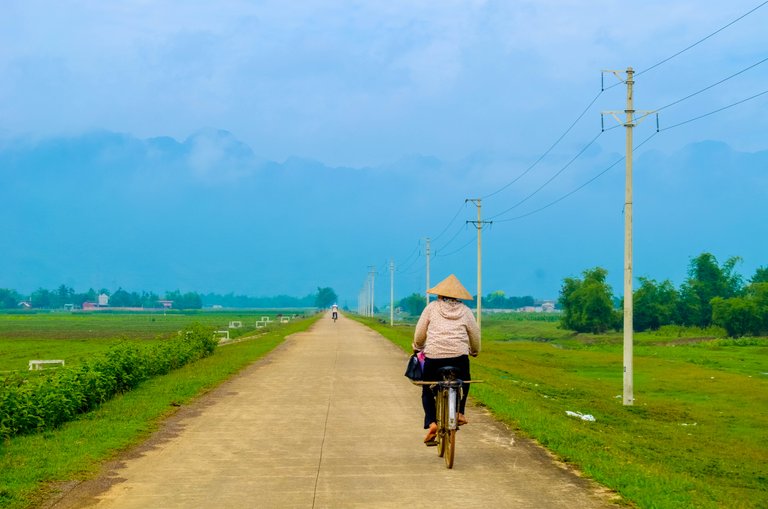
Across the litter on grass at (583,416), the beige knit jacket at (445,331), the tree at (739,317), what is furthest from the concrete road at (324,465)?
the tree at (739,317)

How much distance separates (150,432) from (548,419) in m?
6.24

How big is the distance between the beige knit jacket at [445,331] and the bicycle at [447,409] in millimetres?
250

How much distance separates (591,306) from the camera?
99.8m

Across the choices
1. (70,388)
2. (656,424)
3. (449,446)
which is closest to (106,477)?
(449,446)

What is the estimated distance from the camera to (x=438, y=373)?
1035 centimetres

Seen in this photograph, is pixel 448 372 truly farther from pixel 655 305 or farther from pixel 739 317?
pixel 655 305

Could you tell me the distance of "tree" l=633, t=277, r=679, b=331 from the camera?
10575 centimetres

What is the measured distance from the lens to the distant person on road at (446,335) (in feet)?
34.1

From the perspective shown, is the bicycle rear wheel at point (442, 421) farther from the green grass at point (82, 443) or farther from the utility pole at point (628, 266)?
the utility pole at point (628, 266)

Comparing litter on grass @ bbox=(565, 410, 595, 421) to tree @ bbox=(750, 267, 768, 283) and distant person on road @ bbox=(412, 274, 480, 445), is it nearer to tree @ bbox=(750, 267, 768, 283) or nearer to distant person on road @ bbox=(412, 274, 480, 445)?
distant person on road @ bbox=(412, 274, 480, 445)

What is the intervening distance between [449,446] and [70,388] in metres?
7.48

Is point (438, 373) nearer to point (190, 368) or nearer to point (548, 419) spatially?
point (548, 419)

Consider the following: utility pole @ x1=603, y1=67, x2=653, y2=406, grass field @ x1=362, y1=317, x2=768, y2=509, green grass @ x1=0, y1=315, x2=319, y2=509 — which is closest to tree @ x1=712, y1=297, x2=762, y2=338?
grass field @ x1=362, y1=317, x2=768, y2=509

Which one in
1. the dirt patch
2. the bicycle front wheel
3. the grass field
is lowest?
the grass field
